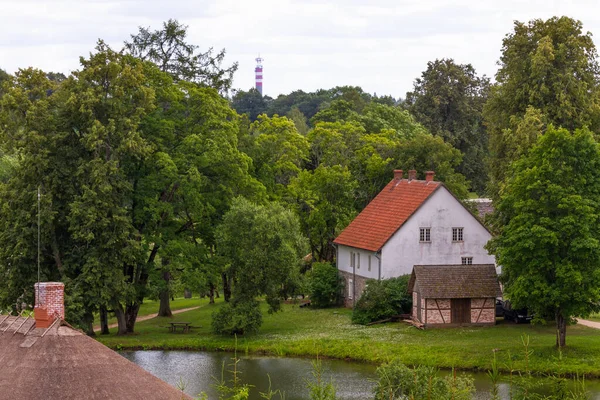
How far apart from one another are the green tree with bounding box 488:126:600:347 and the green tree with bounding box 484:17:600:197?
11002 millimetres

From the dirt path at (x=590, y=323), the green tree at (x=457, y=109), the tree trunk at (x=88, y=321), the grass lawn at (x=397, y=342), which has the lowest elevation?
the grass lawn at (x=397, y=342)

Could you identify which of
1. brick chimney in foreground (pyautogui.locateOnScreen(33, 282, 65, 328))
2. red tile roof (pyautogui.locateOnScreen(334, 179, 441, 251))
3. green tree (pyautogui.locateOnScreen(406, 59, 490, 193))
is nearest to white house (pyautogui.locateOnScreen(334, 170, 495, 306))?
red tile roof (pyautogui.locateOnScreen(334, 179, 441, 251))

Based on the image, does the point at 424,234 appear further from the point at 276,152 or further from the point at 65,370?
the point at 65,370

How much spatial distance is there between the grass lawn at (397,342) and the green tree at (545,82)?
10396mm

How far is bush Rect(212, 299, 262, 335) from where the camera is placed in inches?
1907

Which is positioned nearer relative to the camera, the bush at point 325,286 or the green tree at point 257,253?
the green tree at point 257,253

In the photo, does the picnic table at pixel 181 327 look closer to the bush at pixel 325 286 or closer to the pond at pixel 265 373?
the pond at pixel 265 373

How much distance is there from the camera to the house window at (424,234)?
54094 millimetres

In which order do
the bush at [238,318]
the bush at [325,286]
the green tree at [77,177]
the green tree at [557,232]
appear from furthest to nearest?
the bush at [325,286] → the bush at [238,318] → the green tree at [77,177] → the green tree at [557,232]

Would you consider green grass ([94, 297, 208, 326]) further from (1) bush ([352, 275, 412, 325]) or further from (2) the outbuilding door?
(2) the outbuilding door

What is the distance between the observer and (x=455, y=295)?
4888cm

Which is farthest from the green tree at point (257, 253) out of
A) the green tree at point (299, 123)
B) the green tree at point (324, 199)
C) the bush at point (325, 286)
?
the green tree at point (299, 123)

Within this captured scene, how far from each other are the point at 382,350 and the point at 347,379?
15.0 feet

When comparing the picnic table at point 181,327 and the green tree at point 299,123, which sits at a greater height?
the green tree at point 299,123
